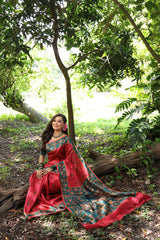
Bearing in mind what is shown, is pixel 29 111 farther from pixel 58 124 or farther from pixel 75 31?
pixel 58 124

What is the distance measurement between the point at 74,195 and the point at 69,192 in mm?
85

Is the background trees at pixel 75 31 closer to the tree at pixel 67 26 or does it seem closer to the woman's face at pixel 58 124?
the tree at pixel 67 26

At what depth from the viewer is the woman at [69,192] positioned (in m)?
2.68

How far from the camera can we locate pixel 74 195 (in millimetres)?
3031

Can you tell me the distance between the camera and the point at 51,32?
12.7ft

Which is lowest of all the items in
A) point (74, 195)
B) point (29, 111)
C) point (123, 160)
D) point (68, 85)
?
point (74, 195)

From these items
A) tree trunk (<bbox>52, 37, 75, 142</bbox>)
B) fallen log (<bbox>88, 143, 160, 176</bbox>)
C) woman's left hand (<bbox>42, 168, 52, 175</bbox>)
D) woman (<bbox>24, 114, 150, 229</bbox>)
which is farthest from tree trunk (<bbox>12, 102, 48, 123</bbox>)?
woman's left hand (<bbox>42, 168, 52, 175</bbox>)

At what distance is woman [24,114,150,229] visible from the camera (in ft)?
8.80

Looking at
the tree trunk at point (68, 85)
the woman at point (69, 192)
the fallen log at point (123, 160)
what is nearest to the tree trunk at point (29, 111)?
the tree trunk at point (68, 85)

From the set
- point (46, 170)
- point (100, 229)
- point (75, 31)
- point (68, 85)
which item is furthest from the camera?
point (68, 85)

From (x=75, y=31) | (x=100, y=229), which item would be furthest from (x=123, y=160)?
(x=75, y=31)

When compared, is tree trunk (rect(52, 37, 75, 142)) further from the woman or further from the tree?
the woman

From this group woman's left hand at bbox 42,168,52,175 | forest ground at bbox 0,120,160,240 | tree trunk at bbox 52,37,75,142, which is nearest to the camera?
forest ground at bbox 0,120,160,240

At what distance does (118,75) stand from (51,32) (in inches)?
70.5
